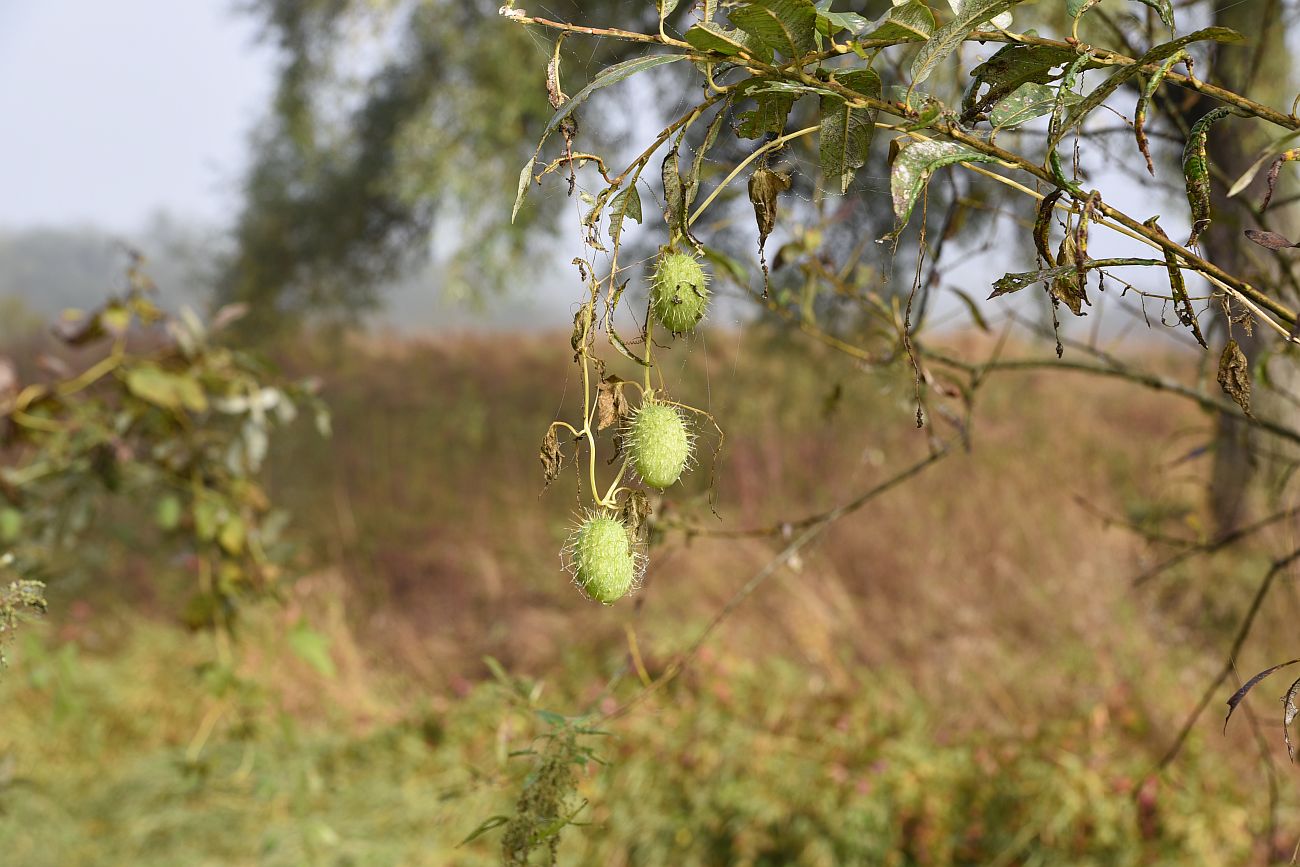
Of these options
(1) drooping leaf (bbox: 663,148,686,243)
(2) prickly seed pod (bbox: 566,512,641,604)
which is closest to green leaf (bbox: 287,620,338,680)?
(2) prickly seed pod (bbox: 566,512,641,604)

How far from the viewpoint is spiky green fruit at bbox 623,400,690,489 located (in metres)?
0.42

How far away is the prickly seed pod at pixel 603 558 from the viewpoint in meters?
0.43

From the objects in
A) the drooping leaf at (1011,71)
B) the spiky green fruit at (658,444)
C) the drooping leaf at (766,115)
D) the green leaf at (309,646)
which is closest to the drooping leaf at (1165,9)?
the drooping leaf at (1011,71)

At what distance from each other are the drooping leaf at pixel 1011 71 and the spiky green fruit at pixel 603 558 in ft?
0.75

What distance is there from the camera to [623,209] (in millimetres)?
392

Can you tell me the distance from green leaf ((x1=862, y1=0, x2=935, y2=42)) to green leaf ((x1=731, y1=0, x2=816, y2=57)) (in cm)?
3

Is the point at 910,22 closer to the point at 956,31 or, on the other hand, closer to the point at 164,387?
the point at 956,31

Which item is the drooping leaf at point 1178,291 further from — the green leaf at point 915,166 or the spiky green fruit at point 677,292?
the spiky green fruit at point 677,292

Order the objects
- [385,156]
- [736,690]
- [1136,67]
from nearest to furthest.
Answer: [1136,67] → [736,690] → [385,156]

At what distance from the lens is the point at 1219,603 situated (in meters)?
2.93

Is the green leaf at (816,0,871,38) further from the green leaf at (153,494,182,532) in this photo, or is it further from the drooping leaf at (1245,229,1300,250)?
the green leaf at (153,494,182,532)

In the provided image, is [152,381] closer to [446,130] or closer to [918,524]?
[918,524]

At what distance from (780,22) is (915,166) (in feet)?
0.24

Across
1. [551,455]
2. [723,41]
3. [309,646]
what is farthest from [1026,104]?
[309,646]
